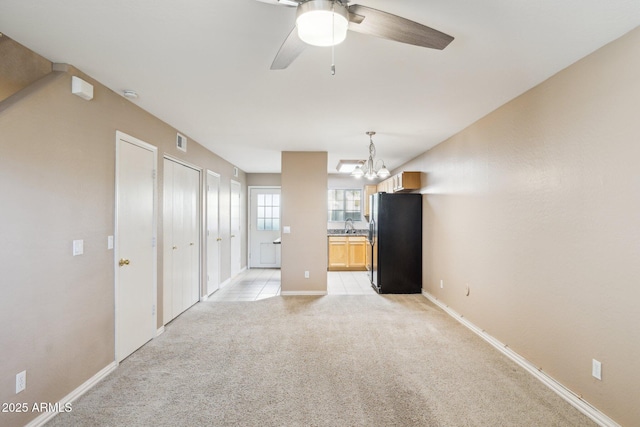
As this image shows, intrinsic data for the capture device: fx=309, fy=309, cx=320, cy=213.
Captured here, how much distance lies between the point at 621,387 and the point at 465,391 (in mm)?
939

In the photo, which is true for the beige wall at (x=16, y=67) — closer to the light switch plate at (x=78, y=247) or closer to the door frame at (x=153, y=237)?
the door frame at (x=153, y=237)

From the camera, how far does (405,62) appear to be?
2.28m

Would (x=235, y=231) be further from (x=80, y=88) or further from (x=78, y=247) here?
(x=80, y=88)

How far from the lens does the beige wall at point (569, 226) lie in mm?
1896

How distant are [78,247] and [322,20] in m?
2.38

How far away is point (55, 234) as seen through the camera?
2.15 meters

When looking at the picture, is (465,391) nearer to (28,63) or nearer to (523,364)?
(523,364)

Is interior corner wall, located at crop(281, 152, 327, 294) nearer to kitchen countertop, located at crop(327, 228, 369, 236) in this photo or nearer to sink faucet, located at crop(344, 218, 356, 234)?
kitchen countertop, located at crop(327, 228, 369, 236)

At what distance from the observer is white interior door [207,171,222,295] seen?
5191mm

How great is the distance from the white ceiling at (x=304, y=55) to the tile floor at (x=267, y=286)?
299cm

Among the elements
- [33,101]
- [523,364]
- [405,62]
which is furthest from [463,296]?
[33,101]

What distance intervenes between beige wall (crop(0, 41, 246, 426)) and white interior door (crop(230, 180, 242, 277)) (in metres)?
3.88

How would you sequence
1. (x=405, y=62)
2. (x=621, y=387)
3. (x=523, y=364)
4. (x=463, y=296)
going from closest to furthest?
(x=621, y=387)
(x=405, y=62)
(x=523, y=364)
(x=463, y=296)

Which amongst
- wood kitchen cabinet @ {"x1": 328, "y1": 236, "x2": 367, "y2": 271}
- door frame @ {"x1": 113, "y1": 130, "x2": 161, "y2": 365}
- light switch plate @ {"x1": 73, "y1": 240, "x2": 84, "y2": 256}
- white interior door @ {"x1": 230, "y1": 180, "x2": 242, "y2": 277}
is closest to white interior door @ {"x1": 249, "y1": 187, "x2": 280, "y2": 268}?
white interior door @ {"x1": 230, "y1": 180, "x2": 242, "y2": 277}
